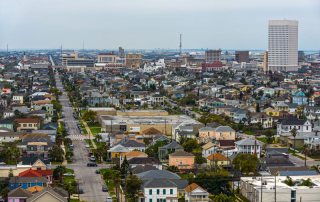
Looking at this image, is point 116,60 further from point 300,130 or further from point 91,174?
point 91,174

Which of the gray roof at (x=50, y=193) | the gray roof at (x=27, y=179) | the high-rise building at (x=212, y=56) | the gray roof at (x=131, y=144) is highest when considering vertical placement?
the high-rise building at (x=212, y=56)

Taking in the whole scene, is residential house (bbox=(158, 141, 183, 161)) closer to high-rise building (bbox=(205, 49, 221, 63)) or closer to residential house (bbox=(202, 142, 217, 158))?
residential house (bbox=(202, 142, 217, 158))

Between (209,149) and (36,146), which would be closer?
(36,146)

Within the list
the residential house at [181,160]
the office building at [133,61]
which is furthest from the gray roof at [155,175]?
the office building at [133,61]

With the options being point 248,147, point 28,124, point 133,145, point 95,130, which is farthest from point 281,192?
point 28,124

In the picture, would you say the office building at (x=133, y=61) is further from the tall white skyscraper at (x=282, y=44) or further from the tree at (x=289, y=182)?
the tree at (x=289, y=182)

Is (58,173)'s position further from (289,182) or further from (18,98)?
(18,98)
